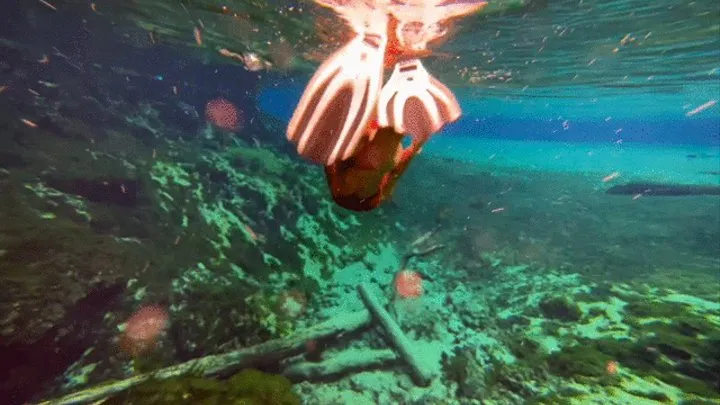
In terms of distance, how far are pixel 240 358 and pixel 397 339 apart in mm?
3015

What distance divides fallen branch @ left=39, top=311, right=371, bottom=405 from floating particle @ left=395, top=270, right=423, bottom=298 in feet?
6.22

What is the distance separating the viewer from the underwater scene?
500 cm

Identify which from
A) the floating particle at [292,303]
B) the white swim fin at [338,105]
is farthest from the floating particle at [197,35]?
the white swim fin at [338,105]

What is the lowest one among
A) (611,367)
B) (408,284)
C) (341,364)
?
(341,364)

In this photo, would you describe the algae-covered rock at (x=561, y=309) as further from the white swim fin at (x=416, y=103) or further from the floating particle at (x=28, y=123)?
the floating particle at (x=28, y=123)

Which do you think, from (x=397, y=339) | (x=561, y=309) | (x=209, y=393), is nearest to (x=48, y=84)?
(x=209, y=393)

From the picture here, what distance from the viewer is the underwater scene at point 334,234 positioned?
5.00 meters

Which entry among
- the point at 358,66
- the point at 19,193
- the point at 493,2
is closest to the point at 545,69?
the point at 493,2

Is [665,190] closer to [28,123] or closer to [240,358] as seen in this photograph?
[240,358]

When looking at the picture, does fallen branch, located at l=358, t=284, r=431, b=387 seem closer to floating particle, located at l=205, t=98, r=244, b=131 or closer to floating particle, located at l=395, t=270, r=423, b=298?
floating particle, located at l=395, t=270, r=423, b=298

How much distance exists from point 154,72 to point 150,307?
18899mm

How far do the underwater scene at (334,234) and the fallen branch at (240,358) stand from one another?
0.12 ft

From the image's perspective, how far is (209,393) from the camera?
4578mm

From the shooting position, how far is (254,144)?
16.1 m
